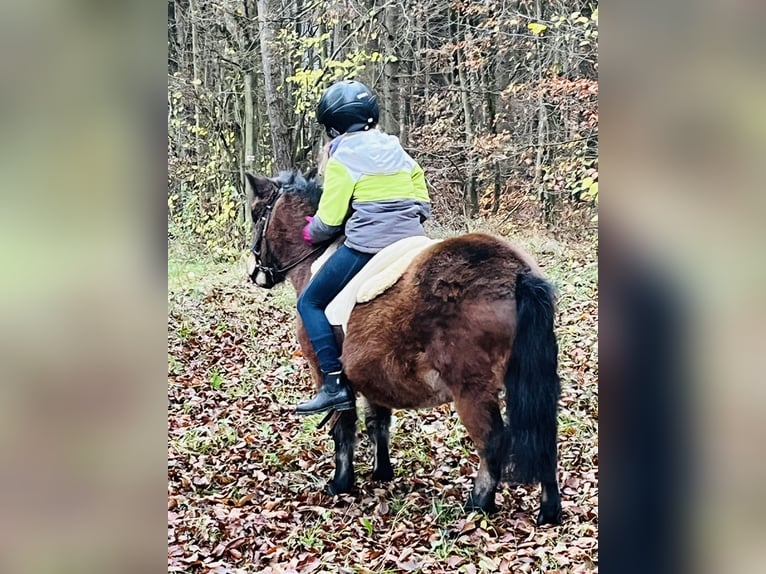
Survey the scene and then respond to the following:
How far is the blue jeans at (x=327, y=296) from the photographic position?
353cm

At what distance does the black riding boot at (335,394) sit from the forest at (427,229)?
A: 0.46 metres

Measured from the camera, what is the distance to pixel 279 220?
3.88 metres

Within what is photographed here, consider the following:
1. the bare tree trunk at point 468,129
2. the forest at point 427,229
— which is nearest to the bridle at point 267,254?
the forest at point 427,229

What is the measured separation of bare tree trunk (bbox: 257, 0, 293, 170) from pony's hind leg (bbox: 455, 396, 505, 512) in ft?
6.66

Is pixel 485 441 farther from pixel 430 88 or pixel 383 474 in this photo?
pixel 430 88

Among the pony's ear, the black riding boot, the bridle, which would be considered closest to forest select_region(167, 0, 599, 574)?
the bridle

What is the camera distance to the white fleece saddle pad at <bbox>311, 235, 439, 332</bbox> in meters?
3.42

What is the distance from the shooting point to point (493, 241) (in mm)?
3314

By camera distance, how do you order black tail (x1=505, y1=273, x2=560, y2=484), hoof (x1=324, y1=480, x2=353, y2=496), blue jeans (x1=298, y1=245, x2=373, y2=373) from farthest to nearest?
hoof (x1=324, y1=480, x2=353, y2=496)
blue jeans (x1=298, y1=245, x2=373, y2=373)
black tail (x1=505, y1=273, x2=560, y2=484)

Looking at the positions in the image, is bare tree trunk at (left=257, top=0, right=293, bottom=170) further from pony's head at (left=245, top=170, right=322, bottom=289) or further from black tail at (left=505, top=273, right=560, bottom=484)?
black tail at (left=505, top=273, right=560, bottom=484)
